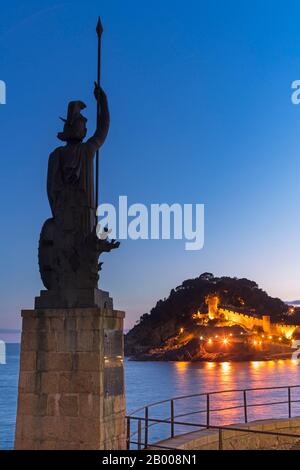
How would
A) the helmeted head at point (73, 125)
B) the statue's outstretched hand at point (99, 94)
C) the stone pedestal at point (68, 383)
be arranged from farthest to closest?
the statue's outstretched hand at point (99, 94) < the helmeted head at point (73, 125) < the stone pedestal at point (68, 383)

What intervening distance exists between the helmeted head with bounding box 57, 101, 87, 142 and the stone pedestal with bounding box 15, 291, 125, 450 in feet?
9.88

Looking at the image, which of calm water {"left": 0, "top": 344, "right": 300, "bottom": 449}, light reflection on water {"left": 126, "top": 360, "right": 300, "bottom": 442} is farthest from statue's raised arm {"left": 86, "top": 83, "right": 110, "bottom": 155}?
calm water {"left": 0, "top": 344, "right": 300, "bottom": 449}

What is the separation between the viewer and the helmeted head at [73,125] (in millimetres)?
9703

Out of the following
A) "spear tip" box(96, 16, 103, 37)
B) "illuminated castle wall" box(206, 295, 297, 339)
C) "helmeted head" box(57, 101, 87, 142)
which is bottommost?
"illuminated castle wall" box(206, 295, 297, 339)

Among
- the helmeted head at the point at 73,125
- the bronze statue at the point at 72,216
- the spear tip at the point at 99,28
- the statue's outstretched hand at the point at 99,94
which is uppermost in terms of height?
the spear tip at the point at 99,28

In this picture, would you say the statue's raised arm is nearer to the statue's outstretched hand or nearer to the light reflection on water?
the statue's outstretched hand

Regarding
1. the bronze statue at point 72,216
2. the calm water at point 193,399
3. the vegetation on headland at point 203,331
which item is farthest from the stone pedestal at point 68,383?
the vegetation on headland at point 203,331

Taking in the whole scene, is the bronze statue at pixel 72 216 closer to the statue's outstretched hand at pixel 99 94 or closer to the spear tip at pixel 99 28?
the statue's outstretched hand at pixel 99 94

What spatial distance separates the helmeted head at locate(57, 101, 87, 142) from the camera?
31.8ft

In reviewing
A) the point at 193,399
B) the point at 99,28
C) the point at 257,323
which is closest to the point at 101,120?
the point at 99,28

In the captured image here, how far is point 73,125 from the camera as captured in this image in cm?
972

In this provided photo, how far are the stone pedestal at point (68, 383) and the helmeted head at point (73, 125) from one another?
3013 mm

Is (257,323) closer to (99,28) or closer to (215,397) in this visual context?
(215,397)
